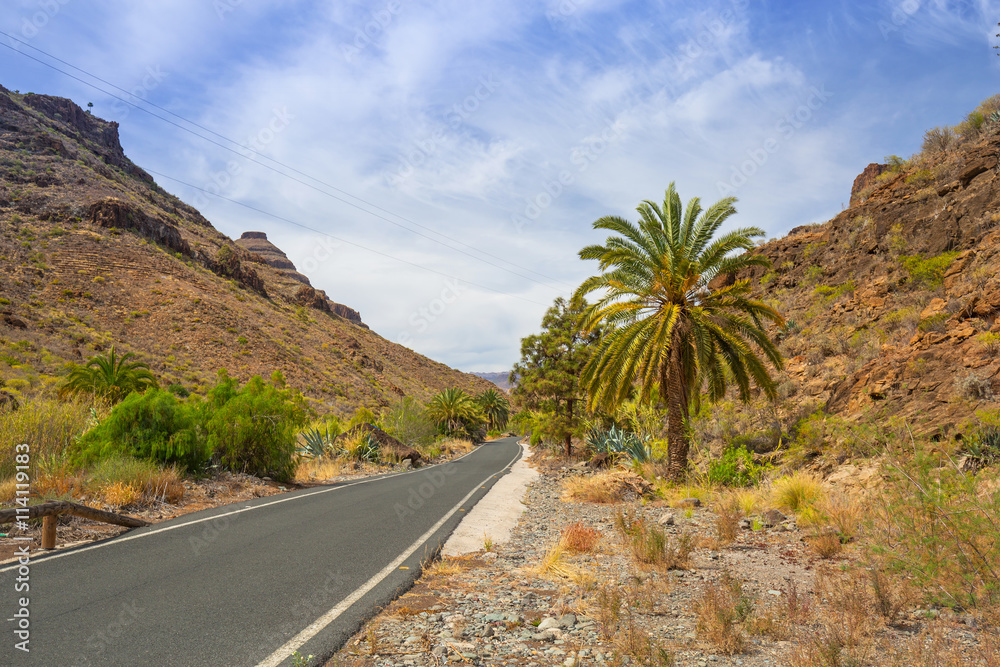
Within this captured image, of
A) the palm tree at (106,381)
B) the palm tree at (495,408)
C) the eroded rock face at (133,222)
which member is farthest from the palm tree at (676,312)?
the eroded rock face at (133,222)

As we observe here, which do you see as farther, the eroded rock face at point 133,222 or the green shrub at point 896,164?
the eroded rock face at point 133,222

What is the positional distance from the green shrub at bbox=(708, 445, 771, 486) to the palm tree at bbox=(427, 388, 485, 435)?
40.2 meters

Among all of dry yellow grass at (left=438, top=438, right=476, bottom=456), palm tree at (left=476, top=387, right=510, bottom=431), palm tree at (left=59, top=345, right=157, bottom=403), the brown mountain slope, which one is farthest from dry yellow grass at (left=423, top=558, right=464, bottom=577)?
palm tree at (left=476, top=387, right=510, bottom=431)

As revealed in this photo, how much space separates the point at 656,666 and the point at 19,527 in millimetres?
8841

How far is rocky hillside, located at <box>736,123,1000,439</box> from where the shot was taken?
34.6ft

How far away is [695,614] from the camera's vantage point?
493 centimetres

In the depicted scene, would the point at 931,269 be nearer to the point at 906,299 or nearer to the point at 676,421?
the point at 906,299

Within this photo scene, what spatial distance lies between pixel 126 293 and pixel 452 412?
111ft

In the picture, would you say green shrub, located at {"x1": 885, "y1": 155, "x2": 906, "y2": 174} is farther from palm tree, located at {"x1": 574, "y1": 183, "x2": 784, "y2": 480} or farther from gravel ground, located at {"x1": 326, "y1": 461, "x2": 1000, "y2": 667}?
gravel ground, located at {"x1": 326, "y1": 461, "x2": 1000, "y2": 667}

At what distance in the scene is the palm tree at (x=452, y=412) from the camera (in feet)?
174

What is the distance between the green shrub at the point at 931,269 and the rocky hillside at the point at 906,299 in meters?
0.04

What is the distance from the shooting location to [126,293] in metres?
48.6
